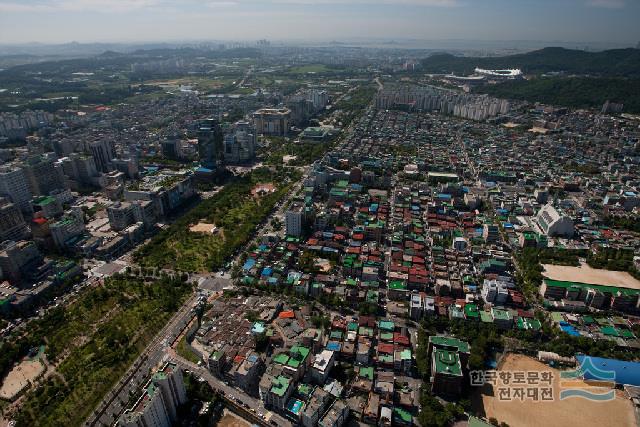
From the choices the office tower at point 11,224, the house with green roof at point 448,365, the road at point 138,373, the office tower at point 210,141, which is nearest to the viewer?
the road at point 138,373

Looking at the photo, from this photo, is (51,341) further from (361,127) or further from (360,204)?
(361,127)

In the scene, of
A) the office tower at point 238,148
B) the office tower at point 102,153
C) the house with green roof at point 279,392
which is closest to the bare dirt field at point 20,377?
the house with green roof at point 279,392

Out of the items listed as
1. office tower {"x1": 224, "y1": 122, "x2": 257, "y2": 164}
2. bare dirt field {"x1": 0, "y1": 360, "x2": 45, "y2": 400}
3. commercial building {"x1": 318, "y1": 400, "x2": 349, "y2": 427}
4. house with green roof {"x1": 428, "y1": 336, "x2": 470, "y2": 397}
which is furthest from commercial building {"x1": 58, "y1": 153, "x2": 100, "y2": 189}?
house with green roof {"x1": 428, "y1": 336, "x2": 470, "y2": 397}

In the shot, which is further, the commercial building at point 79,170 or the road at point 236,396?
the commercial building at point 79,170

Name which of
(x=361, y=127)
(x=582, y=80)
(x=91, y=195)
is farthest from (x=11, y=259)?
(x=582, y=80)

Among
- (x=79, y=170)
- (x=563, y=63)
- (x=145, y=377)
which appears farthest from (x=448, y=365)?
(x=563, y=63)

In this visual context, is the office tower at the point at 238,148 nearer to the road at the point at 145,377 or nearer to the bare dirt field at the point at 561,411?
the road at the point at 145,377

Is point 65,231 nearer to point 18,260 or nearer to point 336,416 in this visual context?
point 18,260
